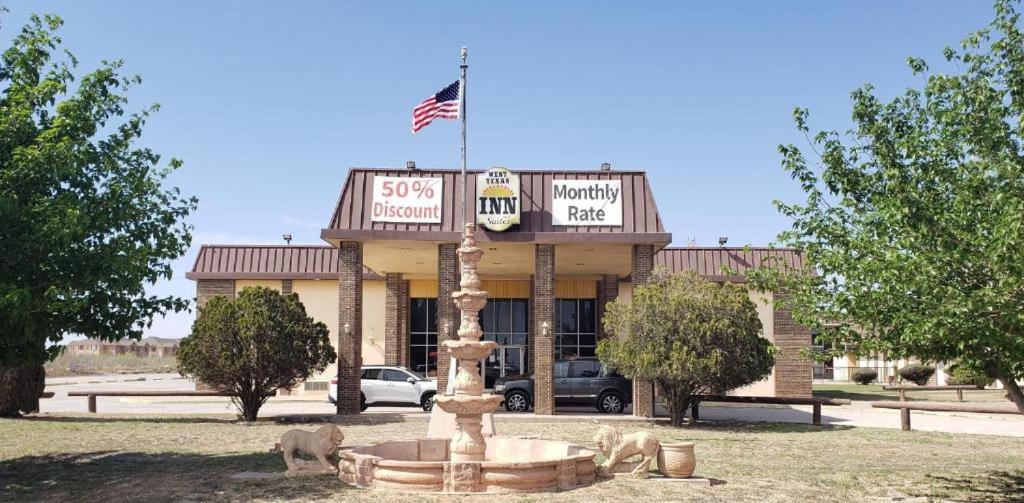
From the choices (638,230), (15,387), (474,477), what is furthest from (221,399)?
(474,477)

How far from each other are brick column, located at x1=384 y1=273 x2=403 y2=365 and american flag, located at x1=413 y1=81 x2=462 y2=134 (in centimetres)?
1175

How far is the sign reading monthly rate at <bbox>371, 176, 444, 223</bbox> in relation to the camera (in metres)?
25.6

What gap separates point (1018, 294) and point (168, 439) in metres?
16.9

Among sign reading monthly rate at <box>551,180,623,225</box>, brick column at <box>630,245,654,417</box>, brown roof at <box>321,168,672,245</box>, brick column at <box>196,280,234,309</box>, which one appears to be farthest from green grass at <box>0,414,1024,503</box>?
brick column at <box>196,280,234,309</box>

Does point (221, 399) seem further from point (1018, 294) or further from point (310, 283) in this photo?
point (1018, 294)

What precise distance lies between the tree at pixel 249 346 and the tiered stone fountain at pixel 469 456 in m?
9.08

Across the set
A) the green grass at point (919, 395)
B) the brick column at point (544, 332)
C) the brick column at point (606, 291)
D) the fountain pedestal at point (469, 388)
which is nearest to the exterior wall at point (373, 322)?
the brick column at point (606, 291)

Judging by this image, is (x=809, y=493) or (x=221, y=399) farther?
(x=221, y=399)

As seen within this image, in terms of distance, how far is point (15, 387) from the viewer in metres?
24.0

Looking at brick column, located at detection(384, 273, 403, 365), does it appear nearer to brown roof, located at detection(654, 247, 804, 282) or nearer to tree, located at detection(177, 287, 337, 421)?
brown roof, located at detection(654, 247, 804, 282)

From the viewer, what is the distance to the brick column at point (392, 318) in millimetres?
34688

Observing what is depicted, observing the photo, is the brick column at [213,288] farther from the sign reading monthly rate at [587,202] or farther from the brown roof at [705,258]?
the brown roof at [705,258]

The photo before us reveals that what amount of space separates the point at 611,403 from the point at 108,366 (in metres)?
69.0

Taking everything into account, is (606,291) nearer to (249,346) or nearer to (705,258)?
(705,258)
